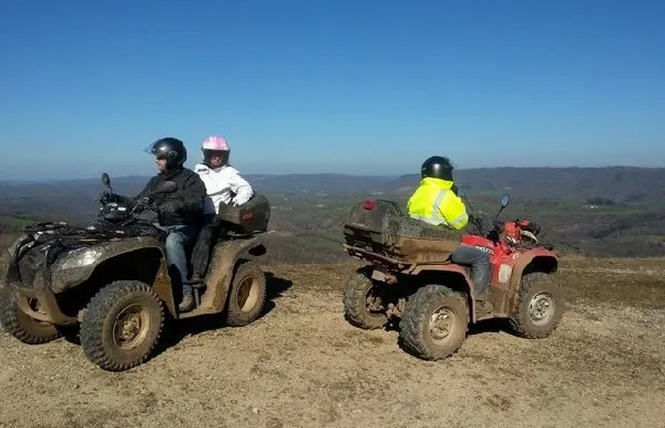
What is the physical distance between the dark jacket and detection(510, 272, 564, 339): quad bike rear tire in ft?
13.4

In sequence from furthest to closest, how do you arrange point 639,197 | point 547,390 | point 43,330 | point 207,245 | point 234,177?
point 639,197 → point 234,177 → point 207,245 → point 43,330 → point 547,390

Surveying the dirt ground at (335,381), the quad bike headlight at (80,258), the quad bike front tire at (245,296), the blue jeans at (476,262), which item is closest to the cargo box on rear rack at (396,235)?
the blue jeans at (476,262)

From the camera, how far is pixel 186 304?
6.22 m

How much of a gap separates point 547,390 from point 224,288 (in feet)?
12.1

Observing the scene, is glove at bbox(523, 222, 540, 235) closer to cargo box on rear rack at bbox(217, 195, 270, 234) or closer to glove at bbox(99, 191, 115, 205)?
cargo box on rear rack at bbox(217, 195, 270, 234)

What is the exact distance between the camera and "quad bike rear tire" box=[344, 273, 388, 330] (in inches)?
270

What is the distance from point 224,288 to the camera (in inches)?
257

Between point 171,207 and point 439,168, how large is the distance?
3.00 m

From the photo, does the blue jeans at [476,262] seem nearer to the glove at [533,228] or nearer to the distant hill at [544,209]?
the distant hill at [544,209]

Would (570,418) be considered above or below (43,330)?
below

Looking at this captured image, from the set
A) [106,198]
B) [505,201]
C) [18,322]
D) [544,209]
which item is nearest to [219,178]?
[106,198]

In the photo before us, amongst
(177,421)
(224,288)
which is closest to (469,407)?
(177,421)

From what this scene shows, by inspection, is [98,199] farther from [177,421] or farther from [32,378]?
[177,421]

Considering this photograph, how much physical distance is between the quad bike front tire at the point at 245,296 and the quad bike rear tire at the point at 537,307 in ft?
10.7
